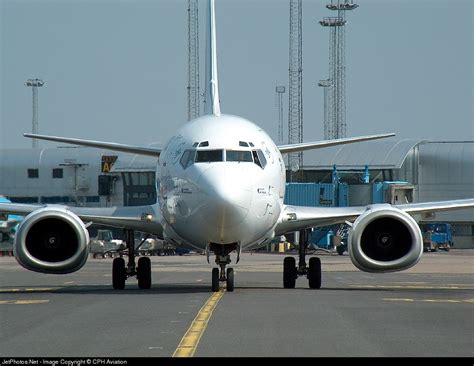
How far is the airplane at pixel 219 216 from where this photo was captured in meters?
27.1

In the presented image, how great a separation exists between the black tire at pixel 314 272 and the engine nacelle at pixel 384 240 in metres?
2.40

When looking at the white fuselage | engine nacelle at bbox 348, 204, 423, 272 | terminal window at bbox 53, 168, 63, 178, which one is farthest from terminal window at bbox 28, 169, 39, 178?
engine nacelle at bbox 348, 204, 423, 272

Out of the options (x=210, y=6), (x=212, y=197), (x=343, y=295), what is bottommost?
(x=343, y=295)

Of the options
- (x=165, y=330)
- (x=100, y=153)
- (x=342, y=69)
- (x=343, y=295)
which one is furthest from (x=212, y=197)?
(x=100, y=153)

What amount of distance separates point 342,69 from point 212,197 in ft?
277

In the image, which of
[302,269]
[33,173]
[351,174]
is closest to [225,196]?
[302,269]

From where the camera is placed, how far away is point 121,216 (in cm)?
3069

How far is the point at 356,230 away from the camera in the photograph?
→ 94.2 feet

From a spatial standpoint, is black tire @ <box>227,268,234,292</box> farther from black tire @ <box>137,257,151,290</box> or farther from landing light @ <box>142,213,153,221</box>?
black tire @ <box>137,257,151,290</box>

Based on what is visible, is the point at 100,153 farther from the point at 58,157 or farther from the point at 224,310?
the point at 224,310

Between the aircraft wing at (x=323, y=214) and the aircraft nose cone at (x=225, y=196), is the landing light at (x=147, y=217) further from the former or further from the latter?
the aircraft nose cone at (x=225, y=196)

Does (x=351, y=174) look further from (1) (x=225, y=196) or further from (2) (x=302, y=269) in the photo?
(1) (x=225, y=196)

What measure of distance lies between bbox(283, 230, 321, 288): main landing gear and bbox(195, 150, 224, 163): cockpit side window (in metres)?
4.72

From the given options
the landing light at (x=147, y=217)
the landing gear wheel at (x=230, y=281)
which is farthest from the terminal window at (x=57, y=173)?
the landing gear wheel at (x=230, y=281)
